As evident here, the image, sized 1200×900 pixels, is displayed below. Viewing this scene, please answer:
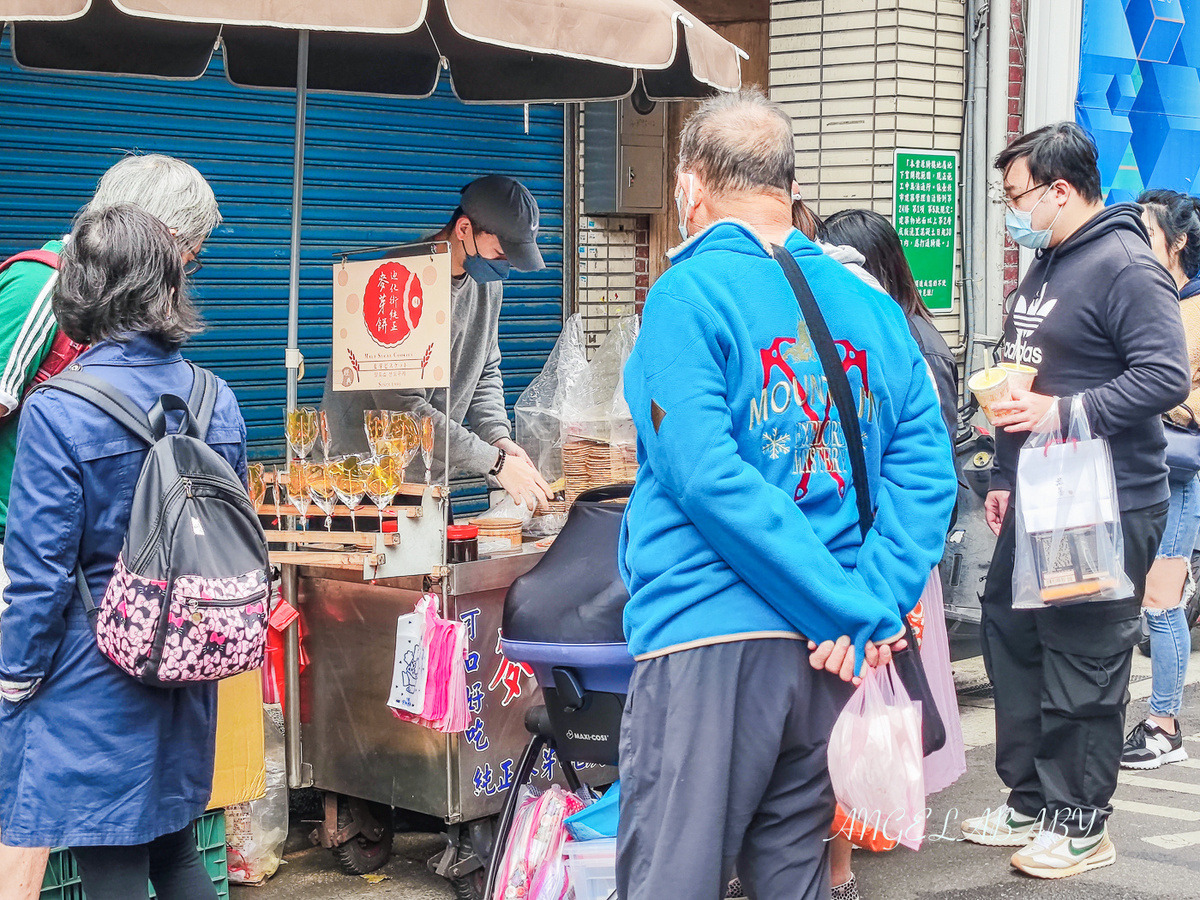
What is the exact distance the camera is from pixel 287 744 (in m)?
4.39

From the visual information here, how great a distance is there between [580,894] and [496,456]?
1.51 metres

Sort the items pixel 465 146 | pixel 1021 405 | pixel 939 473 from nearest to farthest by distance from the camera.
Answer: pixel 939 473, pixel 1021 405, pixel 465 146

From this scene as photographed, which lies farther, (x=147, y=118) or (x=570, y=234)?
(x=570, y=234)

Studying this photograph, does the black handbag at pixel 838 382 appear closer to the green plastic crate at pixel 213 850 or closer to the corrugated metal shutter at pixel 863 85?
the green plastic crate at pixel 213 850

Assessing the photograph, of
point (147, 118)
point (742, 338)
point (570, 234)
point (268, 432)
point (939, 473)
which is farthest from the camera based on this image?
point (570, 234)

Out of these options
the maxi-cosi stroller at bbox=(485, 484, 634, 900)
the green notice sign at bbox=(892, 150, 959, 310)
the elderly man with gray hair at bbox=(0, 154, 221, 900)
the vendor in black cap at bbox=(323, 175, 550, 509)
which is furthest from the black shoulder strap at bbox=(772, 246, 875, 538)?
the green notice sign at bbox=(892, 150, 959, 310)

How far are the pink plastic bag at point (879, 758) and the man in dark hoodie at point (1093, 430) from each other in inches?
73.0

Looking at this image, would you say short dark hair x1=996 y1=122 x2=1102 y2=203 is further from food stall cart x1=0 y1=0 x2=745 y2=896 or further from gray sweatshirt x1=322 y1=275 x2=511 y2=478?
gray sweatshirt x1=322 y1=275 x2=511 y2=478

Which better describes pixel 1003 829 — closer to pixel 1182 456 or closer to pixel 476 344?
pixel 1182 456

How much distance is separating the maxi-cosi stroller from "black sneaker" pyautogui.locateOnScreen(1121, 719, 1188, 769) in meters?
2.89

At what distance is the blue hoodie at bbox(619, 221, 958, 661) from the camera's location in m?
2.41

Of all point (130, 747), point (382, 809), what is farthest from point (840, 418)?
point (382, 809)

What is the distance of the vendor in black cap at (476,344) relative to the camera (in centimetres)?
443

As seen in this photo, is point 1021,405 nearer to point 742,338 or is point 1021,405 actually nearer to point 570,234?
point 742,338
